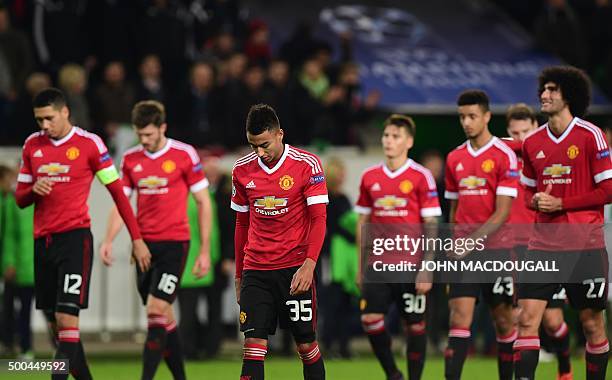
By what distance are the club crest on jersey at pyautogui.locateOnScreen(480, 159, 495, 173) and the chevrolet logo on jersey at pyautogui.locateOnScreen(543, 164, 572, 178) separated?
1442mm

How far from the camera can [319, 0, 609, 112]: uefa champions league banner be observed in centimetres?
2158

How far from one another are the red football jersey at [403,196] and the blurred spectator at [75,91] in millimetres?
5716

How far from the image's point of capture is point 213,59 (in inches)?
771

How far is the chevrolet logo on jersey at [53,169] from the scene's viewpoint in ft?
37.0

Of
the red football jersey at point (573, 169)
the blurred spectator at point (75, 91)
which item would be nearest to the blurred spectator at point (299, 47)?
the blurred spectator at point (75, 91)

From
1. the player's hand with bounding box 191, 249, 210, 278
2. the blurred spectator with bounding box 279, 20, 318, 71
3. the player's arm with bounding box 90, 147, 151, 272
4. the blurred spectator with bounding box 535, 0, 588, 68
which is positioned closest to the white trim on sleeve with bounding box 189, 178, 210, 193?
the player's hand with bounding box 191, 249, 210, 278

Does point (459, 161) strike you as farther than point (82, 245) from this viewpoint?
Yes

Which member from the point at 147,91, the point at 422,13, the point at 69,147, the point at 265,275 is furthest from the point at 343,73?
the point at 265,275

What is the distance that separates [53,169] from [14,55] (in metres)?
7.15

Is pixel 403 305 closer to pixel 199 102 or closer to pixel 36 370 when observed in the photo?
pixel 36 370

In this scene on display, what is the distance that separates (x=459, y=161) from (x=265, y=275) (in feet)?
9.45

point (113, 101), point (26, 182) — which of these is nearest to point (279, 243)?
point (26, 182)

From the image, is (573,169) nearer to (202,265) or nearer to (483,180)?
(483,180)

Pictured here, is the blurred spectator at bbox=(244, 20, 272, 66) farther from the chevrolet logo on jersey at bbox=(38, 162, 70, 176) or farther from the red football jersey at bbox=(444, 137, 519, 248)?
the chevrolet logo on jersey at bbox=(38, 162, 70, 176)
